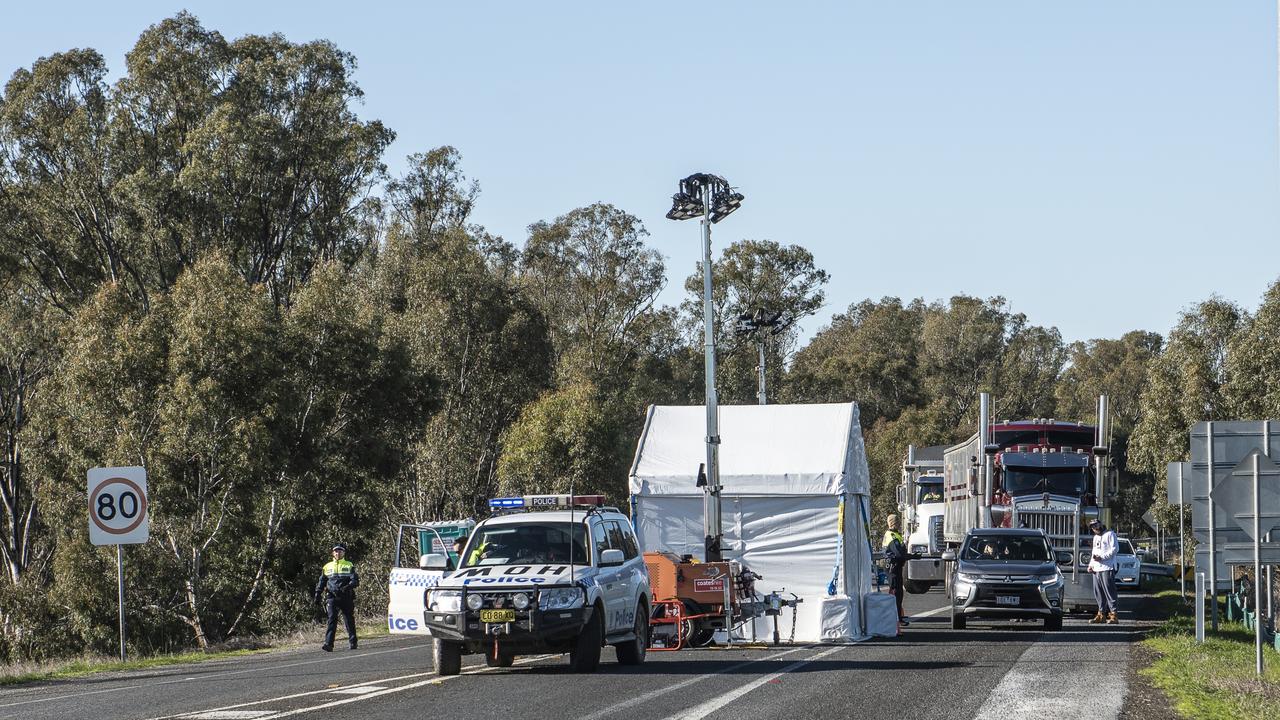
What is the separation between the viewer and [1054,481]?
33469 millimetres

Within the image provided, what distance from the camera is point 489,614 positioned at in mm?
16234

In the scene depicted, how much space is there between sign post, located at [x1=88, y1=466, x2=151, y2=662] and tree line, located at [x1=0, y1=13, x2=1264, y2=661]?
15.7 metres

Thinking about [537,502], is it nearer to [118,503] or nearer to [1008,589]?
[118,503]

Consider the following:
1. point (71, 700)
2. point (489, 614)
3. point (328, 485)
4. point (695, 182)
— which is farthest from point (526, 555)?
point (328, 485)

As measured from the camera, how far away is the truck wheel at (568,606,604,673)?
1647 centimetres

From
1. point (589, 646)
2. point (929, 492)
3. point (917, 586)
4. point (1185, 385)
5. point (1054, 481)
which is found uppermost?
point (1185, 385)

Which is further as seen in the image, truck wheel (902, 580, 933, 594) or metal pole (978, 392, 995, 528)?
truck wheel (902, 580, 933, 594)

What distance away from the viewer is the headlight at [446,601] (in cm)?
1639

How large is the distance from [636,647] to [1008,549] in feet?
35.7

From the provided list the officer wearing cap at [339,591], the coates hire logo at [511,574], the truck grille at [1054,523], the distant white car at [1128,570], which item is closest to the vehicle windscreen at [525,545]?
the coates hire logo at [511,574]

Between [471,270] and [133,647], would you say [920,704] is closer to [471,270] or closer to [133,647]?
[133,647]

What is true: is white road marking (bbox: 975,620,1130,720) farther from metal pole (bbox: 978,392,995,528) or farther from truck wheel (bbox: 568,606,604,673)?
metal pole (bbox: 978,392,995,528)

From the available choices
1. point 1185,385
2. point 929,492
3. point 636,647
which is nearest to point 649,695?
point 636,647

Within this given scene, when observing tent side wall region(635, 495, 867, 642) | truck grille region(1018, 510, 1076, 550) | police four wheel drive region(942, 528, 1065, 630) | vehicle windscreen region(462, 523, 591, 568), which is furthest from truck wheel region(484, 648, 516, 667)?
truck grille region(1018, 510, 1076, 550)
